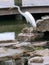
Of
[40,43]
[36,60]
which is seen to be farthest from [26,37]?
[36,60]

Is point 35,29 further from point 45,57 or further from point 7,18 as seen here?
point 7,18

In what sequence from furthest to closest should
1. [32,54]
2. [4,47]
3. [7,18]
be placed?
1. [7,18]
2. [4,47]
3. [32,54]

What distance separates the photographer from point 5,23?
1319 centimetres

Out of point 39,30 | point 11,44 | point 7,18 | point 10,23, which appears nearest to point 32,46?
point 11,44

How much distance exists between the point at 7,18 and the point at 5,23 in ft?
3.75

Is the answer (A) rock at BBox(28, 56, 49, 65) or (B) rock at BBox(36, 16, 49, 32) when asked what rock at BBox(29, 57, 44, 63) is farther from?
(B) rock at BBox(36, 16, 49, 32)

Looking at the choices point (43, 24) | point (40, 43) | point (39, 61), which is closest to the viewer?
point (39, 61)

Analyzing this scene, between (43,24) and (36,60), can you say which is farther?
(43,24)

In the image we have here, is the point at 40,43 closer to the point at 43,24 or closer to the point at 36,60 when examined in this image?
the point at 43,24

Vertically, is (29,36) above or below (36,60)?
below

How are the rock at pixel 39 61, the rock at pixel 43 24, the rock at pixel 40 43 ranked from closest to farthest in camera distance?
the rock at pixel 39 61
the rock at pixel 40 43
the rock at pixel 43 24

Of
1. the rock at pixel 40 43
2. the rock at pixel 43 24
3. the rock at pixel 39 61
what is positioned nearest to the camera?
the rock at pixel 39 61

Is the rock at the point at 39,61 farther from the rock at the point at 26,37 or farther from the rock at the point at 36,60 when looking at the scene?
the rock at the point at 26,37

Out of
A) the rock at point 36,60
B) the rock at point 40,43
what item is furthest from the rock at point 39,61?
the rock at point 40,43
